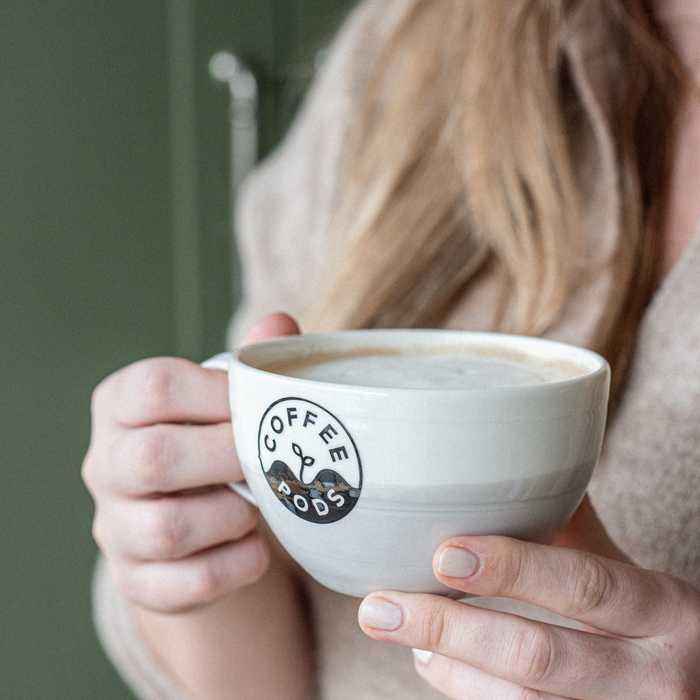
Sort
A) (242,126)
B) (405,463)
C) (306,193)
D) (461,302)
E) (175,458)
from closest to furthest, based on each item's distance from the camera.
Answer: (405,463) < (175,458) < (461,302) < (306,193) < (242,126)

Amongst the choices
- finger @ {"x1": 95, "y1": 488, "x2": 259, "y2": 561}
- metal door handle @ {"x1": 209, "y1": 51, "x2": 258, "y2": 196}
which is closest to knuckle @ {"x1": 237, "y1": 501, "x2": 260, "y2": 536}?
finger @ {"x1": 95, "y1": 488, "x2": 259, "y2": 561}

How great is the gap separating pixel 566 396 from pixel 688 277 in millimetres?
366

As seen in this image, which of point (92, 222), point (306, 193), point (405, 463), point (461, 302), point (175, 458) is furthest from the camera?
point (92, 222)

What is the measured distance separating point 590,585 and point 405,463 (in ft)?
0.37

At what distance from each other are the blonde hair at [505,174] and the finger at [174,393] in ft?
1.10

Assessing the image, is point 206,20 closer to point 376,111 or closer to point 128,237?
point 128,237

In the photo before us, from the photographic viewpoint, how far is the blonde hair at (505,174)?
787 millimetres

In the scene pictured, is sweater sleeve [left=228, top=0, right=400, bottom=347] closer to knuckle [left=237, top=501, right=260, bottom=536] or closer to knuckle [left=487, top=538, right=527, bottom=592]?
knuckle [left=237, top=501, right=260, bottom=536]

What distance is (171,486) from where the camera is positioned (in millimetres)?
483

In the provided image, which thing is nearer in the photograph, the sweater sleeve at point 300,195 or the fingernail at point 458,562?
the fingernail at point 458,562

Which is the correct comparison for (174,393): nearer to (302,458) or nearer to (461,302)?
(302,458)

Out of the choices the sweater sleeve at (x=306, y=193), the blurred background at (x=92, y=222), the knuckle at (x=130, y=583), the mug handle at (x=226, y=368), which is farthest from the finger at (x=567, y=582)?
the blurred background at (x=92, y=222)

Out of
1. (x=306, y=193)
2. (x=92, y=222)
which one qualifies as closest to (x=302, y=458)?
(x=306, y=193)

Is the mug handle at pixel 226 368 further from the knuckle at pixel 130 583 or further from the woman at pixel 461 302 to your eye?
the knuckle at pixel 130 583
